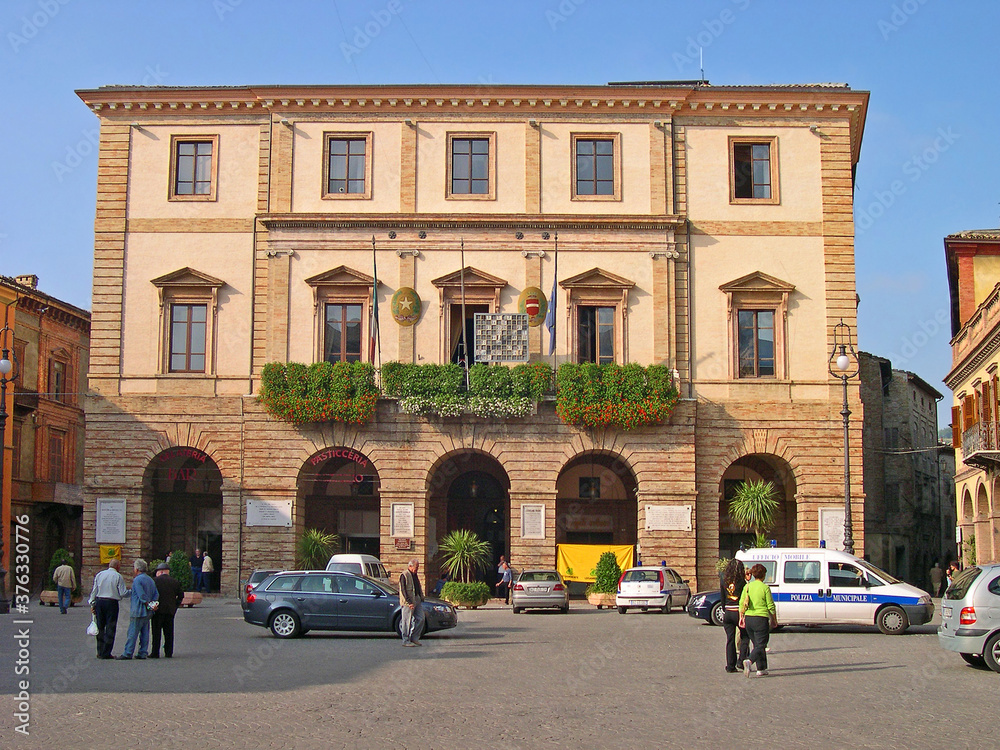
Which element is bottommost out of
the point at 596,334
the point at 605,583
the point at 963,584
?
the point at 605,583

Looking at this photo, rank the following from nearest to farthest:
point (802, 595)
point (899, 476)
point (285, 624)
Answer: point (285, 624), point (802, 595), point (899, 476)

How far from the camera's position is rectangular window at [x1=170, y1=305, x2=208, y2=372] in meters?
38.5

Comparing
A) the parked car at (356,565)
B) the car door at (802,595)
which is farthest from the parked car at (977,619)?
the parked car at (356,565)

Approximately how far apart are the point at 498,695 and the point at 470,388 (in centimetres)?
2258

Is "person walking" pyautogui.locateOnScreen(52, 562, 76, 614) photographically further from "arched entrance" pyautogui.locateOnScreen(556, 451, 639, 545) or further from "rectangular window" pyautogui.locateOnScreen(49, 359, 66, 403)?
"rectangular window" pyautogui.locateOnScreen(49, 359, 66, 403)

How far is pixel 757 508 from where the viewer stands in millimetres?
37281

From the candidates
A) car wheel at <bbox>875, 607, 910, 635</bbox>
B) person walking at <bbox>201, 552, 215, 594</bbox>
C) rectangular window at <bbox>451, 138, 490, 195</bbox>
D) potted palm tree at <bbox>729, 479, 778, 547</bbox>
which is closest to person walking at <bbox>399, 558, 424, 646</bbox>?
car wheel at <bbox>875, 607, 910, 635</bbox>

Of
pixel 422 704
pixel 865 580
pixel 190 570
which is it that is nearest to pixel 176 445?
pixel 190 570

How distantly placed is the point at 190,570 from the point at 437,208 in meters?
14.1

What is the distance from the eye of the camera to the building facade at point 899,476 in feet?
194

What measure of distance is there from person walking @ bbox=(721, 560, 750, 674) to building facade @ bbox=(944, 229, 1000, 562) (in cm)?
2498

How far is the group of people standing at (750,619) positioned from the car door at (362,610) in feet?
29.3

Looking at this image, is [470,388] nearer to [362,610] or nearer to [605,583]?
[605,583]

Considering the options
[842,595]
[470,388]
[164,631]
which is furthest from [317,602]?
[470,388]
